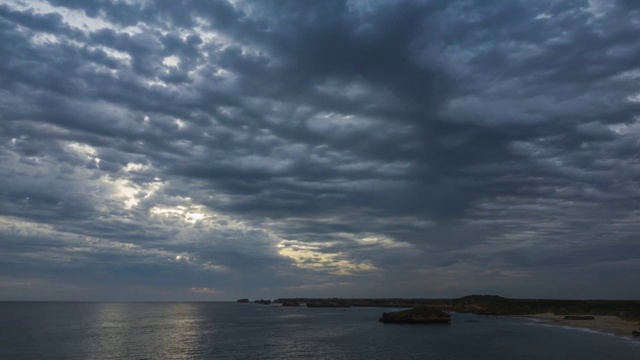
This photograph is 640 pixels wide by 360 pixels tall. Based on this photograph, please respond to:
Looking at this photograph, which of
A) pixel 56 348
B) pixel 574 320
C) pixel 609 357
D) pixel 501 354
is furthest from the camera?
pixel 574 320

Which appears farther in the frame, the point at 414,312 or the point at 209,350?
the point at 414,312

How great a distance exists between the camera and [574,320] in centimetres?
17512

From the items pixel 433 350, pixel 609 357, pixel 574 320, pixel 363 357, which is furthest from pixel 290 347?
pixel 574 320

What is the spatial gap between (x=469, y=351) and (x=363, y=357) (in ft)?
71.7

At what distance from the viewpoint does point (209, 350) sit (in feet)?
274

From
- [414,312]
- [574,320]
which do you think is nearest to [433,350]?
[414,312]

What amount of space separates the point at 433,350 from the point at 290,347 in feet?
83.4

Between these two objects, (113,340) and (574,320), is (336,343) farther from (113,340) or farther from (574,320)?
(574,320)

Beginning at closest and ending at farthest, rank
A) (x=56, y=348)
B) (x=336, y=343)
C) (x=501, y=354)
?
1. (x=501, y=354)
2. (x=56, y=348)
3. (x=336, y=343)

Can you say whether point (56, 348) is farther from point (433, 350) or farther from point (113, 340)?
point (433, 350)

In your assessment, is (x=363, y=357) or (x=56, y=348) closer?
(x=363, y=357)

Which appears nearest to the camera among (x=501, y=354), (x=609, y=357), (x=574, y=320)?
(x=609, y=357)

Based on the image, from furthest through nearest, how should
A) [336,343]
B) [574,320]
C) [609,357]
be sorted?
[574,320], [336,343], [609,357]

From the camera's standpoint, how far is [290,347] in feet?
289
